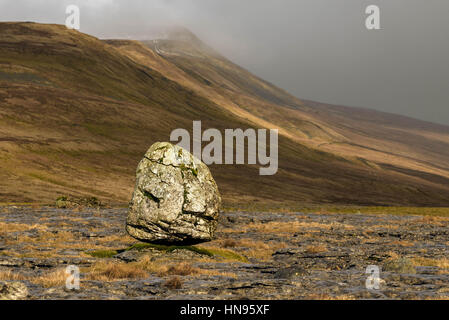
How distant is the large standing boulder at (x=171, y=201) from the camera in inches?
1182

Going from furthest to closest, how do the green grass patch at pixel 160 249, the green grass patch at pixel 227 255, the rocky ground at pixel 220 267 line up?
the green grass patch at pixel 227 255, the green grass patch at pixel 160 249, the rocky ground at pixel 220 267

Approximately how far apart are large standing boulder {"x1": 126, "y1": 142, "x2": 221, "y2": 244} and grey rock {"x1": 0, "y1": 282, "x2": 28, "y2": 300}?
13.9 m

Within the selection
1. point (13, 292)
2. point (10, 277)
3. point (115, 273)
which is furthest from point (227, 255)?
point (13, 292)

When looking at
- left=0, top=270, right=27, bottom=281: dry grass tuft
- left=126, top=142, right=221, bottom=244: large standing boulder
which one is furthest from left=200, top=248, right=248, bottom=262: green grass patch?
left=0, top=270, right=27, bottom=281: dry grass tuft

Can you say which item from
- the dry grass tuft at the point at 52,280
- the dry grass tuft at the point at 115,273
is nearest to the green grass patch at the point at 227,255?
the dry grass tuft at the point at 115,273

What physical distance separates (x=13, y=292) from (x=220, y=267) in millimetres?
13760

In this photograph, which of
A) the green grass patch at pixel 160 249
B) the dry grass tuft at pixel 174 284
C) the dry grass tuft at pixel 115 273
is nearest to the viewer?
the dry grass tuft at pixel 174 284

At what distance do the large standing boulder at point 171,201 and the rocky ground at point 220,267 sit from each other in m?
1.41

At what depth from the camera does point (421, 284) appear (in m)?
21.2

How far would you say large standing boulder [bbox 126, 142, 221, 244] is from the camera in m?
30.0

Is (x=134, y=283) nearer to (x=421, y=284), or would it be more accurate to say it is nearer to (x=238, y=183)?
(x=421, y=284)

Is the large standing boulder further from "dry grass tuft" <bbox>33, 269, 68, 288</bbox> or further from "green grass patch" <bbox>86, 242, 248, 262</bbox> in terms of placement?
"dry grass tuft" <bbox>33, 269, 68, 288</bbox>

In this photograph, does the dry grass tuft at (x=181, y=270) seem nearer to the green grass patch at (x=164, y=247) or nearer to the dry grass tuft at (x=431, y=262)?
the green grass patch at (x=164, y=247)

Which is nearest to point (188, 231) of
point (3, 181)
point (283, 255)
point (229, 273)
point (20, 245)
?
point (229, 273)
